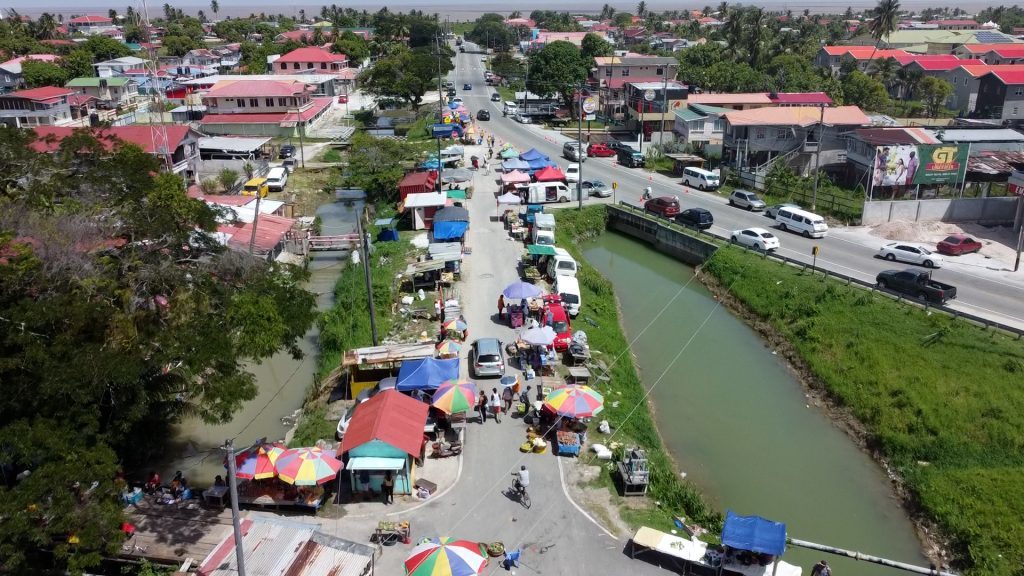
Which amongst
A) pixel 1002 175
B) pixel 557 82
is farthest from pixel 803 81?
pixel 1002 175

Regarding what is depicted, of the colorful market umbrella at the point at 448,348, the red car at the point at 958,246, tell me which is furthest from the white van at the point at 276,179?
the red car at the point at 958,246

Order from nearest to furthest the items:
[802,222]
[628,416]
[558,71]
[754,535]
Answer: [754,535]
[628,416]
[802,222]
[558,71]

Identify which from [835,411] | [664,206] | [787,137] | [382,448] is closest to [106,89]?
[664,206]

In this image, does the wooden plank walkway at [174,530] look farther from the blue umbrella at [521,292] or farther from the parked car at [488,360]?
the blue umbrella at [521,292]

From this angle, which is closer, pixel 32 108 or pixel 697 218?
pixel 697 218

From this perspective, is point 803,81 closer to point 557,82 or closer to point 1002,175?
point 557,82

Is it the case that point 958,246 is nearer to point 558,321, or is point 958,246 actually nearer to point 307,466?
point 558,321
